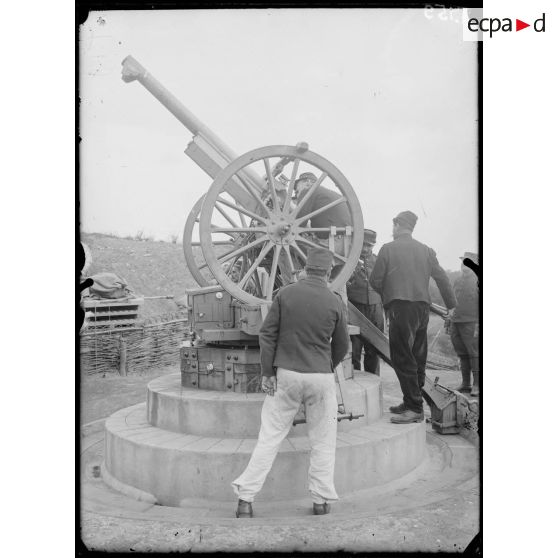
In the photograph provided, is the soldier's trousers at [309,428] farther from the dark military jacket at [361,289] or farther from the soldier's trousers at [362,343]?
the dark military jacket at [361,289]

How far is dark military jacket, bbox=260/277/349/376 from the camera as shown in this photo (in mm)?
3965

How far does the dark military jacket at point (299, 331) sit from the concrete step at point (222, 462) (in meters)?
0.79

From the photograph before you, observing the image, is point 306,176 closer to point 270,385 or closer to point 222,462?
point 270,385

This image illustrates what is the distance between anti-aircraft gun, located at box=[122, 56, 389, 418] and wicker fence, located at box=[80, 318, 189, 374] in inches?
191

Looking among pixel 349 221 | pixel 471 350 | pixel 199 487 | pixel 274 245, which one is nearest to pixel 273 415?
pixel 199 487

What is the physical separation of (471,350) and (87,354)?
6.41m

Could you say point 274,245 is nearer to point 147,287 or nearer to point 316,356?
point 316,356

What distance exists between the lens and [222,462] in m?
4.30

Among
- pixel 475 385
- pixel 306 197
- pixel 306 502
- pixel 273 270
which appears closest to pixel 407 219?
pixel 306 197

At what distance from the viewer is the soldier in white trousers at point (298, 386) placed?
3.93 meters

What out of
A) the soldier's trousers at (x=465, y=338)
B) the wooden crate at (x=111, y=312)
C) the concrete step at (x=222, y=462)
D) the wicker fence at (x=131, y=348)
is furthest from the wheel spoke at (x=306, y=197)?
the wooden crate at (x=111, y=312)

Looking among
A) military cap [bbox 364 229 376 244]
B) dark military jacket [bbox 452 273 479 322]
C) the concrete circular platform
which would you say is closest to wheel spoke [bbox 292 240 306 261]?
the concrete circular platform

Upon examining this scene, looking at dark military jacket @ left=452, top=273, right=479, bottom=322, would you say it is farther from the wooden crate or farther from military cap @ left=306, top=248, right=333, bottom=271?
the wooden crate

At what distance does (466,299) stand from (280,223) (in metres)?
3.53
